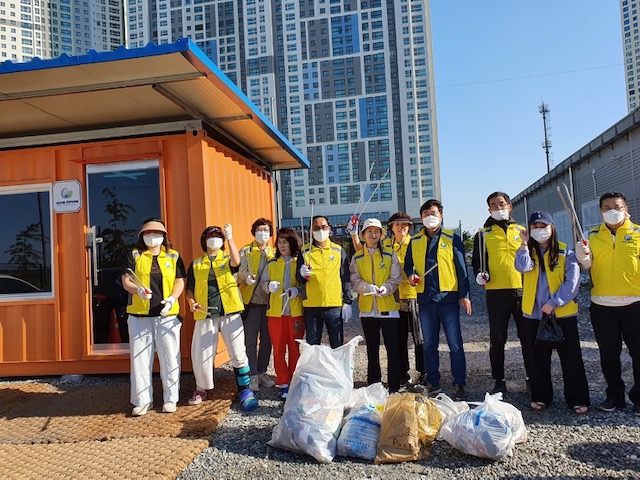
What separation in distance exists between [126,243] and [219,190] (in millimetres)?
1258

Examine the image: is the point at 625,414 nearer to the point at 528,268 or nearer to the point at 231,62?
the point at 528,268

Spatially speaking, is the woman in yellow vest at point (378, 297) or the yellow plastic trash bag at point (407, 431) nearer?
the yellow plastic trash bag at point (407, 431)

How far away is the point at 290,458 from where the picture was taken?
3.31 metres

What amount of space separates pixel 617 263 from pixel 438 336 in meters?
1.54

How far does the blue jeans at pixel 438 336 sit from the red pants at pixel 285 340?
117 cm

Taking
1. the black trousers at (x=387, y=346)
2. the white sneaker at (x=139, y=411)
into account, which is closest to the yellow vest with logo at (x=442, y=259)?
the black trousers at (x=387, y=346)

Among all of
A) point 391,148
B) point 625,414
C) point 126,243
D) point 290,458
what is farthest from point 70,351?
point 391,148

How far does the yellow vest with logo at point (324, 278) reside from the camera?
448 centimetres

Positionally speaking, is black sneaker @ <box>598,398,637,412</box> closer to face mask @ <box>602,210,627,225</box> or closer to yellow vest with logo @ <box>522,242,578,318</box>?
yellow vest with logo @ <box>522,242,578,318</box>

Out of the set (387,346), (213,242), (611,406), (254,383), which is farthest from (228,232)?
(611,406)

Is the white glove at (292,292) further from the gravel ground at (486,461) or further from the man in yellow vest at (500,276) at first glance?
the man in yellow vest at (500,276)

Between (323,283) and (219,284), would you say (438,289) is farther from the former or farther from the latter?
(219,284)

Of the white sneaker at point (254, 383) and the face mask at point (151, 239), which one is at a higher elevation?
the face mask at point (151, 239)

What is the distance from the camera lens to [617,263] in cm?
378
